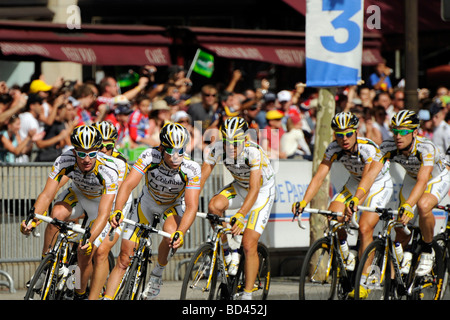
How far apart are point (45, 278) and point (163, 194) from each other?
1596 mm

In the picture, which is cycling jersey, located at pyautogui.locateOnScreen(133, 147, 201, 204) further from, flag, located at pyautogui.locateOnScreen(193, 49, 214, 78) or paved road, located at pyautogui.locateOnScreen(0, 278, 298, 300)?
flag, located at pyautogui.locateOnScreen(193, 49, 214, 78)

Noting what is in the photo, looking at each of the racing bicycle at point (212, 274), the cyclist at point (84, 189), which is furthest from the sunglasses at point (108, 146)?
the racing bicycle at point (212, 274)

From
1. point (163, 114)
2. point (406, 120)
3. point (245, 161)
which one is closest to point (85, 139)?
point (245, 161)

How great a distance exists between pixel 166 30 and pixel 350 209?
7654 millimetres

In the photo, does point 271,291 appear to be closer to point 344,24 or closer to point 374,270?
point 374,270

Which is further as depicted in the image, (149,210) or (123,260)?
(149,210)

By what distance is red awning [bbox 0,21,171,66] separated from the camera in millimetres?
15148

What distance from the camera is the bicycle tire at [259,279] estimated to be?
10.1 meters

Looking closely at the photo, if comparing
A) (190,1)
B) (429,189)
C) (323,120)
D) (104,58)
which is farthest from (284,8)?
(429,189)

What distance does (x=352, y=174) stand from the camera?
11.4 m

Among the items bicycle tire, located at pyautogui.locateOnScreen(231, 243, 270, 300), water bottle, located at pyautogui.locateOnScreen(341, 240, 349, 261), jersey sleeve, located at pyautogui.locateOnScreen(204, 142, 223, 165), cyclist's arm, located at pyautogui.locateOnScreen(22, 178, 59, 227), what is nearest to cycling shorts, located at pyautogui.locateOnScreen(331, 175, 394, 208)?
water bottle, located at pyautogui.locateOnScreen(341, 240, 349, 261)

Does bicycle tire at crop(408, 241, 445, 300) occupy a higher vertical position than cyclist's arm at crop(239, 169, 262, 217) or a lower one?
lower

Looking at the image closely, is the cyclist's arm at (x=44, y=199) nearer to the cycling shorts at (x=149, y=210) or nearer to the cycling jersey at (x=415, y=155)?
the cycling shorts at (x=149, y=210)

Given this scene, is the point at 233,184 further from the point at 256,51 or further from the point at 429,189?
the point at 256,51
